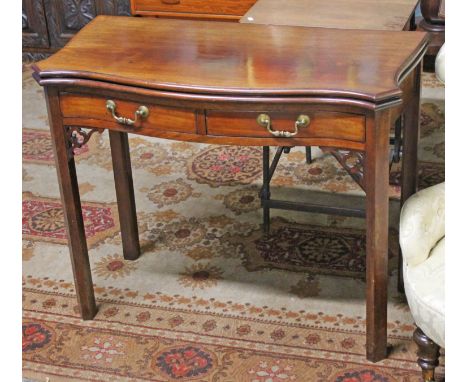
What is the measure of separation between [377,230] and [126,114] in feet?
2.66

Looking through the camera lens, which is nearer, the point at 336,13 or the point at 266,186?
the point at 266,186

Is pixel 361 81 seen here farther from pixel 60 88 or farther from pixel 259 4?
pixel 259 4

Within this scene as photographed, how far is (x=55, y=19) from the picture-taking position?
5.14m

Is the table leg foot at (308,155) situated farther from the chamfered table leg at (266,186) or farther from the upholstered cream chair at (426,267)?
the upholstered cream chair at (426,267)

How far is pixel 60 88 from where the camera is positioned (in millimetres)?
2436

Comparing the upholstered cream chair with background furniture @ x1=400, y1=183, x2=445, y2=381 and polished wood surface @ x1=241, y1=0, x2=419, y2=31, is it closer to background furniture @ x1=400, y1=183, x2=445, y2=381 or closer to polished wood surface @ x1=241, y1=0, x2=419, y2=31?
background furniture @ x1=400, y1=183, x2=445, y2=381

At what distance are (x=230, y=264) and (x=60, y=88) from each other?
101 centimetres

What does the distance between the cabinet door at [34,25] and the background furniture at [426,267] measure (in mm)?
3433

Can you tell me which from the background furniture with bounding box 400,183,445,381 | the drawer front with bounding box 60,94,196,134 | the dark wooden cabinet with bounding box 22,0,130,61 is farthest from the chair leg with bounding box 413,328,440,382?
the dark wooden cabinet with bounding box 22,0,130,61

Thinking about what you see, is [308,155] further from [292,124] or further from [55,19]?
[55,19]

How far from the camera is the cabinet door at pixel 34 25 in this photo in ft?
16.9

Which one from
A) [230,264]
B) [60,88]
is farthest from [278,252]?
[60,88]

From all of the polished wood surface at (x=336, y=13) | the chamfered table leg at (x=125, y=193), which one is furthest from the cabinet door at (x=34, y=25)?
the chamfered table leg at (x=125, y=193)

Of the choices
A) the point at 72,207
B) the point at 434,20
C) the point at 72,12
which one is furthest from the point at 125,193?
the point at 72,12
